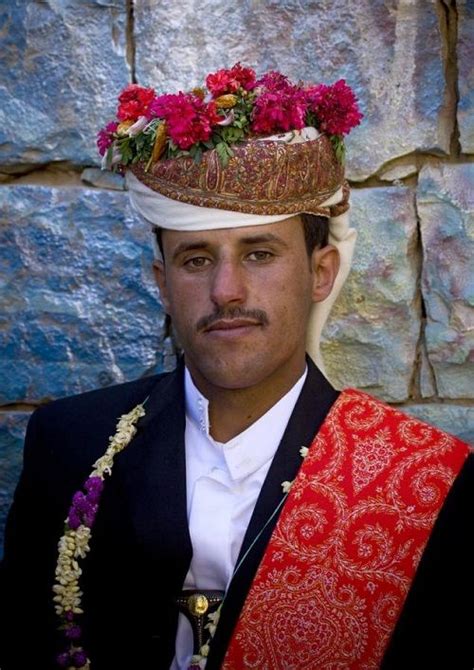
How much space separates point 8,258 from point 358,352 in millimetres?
1056

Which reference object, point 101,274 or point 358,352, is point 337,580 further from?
point 101,274

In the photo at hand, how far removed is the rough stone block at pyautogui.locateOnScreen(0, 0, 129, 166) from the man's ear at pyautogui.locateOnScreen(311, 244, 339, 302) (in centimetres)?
83

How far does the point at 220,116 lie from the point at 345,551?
99 cm

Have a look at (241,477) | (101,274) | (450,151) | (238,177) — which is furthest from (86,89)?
(241,477)

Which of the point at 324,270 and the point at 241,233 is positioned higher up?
the point at 241,233

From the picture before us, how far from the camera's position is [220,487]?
2283mm

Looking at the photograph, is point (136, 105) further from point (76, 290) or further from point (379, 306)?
point (379, 306)

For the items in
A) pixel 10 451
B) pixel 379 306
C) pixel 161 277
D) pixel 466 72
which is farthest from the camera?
pixel 10 451

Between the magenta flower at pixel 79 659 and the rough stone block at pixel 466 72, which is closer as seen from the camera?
the magenta flower at pixel 79 659

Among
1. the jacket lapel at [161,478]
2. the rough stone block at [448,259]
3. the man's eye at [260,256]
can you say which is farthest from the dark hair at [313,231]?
the rough stone block at [448,259]

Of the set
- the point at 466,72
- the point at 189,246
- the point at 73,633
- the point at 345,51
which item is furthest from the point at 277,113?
the point at 73,633

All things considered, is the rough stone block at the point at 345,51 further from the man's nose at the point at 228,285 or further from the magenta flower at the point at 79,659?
the magenta flower at the point at 79,659

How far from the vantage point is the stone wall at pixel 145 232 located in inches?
106

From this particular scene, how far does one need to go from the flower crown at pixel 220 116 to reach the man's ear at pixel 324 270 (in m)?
0.23
